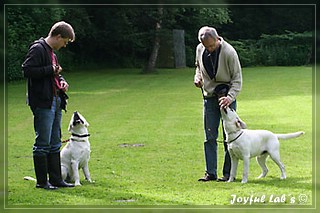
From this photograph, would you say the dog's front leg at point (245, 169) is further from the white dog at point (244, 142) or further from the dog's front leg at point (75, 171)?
the dog's front leg at point (75, 171)

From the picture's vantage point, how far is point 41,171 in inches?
215

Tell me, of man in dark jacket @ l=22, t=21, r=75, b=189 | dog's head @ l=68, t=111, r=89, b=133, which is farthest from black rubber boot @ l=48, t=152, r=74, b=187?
dog's head @ l=68, t=111, r=89, b=133

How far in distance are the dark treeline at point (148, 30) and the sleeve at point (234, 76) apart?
223 mm

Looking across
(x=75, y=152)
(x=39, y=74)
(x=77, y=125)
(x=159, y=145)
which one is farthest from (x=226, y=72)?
(x=159, y=145)

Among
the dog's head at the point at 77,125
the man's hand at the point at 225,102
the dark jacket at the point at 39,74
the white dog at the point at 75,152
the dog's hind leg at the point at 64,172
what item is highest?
the dark jacket at the point at 39,74

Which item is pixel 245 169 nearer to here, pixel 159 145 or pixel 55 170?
pixel 55 170

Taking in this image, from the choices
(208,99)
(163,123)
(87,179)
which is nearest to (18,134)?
(163,123)

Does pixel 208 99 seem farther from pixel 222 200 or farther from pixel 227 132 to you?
pixel 222 200

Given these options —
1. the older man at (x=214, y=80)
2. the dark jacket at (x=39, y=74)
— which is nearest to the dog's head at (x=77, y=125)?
the dark jacket at (x=39, y=74)

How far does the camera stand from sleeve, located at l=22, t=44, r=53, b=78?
201 inches

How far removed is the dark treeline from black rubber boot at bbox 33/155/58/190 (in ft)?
3.14

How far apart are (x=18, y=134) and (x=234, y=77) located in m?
6.94

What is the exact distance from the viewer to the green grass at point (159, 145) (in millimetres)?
5109

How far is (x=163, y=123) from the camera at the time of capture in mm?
12891
